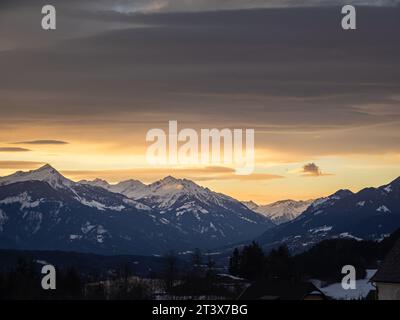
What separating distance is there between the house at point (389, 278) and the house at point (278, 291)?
55213 mm

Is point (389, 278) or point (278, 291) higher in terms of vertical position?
point (389, 278)

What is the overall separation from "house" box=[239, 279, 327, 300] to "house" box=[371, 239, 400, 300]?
55.2 metres

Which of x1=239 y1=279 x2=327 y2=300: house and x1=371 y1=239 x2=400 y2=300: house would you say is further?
x1=239 y1=279 x2=327 y2=300: house

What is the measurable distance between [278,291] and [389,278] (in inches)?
2694

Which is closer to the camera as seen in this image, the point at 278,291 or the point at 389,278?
the point at 389,278

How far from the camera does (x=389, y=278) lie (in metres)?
89.0

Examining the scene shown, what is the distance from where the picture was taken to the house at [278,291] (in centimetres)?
15012

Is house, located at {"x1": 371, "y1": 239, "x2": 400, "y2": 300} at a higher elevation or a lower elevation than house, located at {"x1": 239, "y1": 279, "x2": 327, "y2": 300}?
higher

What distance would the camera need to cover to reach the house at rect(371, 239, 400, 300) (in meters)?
87.9

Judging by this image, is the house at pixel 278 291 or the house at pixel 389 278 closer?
the house at pixel 389 278

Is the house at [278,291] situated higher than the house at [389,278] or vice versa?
the house at [389,278]
